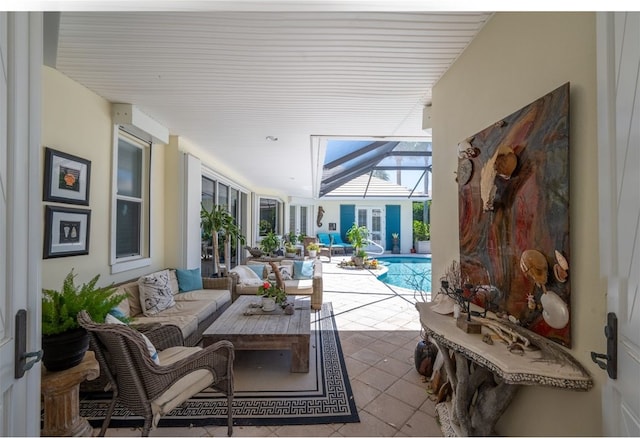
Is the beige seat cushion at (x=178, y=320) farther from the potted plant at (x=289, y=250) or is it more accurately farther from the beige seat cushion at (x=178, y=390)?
the potted plant at (x=289, y=250)

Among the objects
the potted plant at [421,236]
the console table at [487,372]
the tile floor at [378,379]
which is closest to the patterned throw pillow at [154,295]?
the tile floor at [378,379]

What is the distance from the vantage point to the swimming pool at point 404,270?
715 centimetres

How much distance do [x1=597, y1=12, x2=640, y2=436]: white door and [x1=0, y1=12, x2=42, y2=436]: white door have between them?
195 centimetres

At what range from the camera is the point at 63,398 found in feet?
5.05

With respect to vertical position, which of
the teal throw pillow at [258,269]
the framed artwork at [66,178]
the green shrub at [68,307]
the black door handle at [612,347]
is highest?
the framed artwork at [66,178]

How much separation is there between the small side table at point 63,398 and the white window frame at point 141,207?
1.70 meters

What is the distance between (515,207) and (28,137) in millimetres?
2149

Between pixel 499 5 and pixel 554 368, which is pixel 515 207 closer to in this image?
pixel 554 368

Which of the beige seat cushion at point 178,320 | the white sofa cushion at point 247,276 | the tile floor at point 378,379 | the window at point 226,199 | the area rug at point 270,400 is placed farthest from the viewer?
the window at point 226,199

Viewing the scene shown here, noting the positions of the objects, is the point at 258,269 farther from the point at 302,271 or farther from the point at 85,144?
the point at 85,144

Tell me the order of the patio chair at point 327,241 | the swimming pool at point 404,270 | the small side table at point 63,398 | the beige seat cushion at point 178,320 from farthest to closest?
the patio chair at point 327,241 → the swimming pool at point 404,270 → the beige seat cushion at point 178,320 → the small side table at point 63,398

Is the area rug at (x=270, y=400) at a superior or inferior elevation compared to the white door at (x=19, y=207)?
inferior

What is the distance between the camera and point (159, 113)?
10.5 feet

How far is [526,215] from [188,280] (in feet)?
12.9
